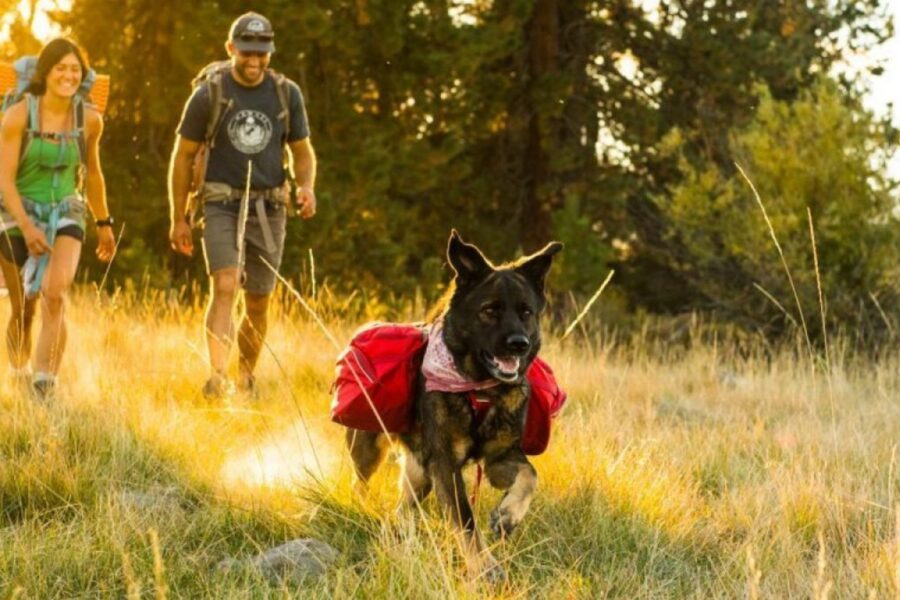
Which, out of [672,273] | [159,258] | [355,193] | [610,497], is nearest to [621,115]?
[672,273]

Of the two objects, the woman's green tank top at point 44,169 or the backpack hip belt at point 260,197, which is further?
the backpack hip belt at point 260,197

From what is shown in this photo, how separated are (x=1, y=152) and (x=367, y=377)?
319cm

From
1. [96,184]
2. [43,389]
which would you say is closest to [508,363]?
[43,389]

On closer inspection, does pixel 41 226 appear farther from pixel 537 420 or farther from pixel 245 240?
pixel 537 420

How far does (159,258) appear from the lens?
45.1ft

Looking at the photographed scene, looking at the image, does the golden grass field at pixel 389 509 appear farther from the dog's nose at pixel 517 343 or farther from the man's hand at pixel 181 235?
the man's hand at pixel 181 235

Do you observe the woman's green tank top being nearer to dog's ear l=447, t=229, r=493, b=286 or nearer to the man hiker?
the man hiker

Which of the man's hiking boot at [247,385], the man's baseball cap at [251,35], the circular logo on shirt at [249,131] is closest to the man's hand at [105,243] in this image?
the circular logo on shirt at [249,131]

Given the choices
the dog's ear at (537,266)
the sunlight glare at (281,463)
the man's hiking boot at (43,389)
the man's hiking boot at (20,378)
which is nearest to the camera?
the dog's ear at (537,266)

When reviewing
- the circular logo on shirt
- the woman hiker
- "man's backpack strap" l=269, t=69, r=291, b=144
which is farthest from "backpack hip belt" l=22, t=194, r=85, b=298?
"man's backpack strap" l=269, t=69, r=291, b=144

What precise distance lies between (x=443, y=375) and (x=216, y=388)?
285cm

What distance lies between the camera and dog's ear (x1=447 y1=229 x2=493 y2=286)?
4.48m

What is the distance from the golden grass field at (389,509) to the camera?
393 centimetres

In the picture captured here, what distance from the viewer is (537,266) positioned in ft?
15.3
